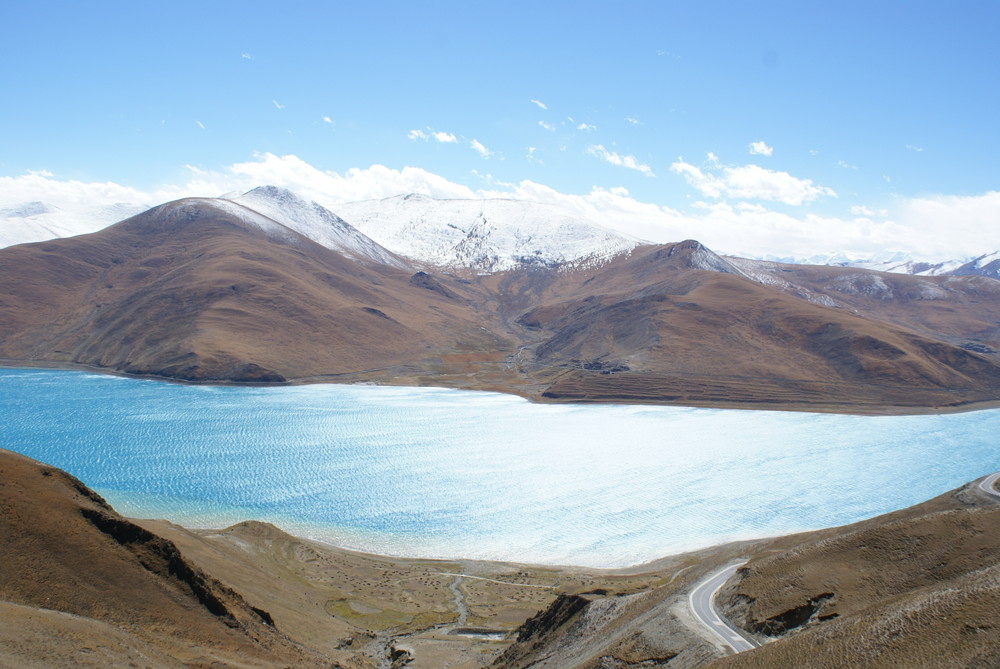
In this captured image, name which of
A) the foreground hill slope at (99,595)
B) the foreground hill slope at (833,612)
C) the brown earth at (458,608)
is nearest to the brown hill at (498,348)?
the brown earth at (458,608)

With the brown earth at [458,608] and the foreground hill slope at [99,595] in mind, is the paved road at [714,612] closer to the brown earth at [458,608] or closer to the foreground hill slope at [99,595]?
the brown earth at [458,608]

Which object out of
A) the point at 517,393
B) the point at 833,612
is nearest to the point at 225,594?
the point at 833,612

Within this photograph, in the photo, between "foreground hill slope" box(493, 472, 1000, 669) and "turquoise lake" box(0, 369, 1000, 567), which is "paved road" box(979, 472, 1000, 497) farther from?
"foreground hill slope" box(493, 472, 1000, 669)

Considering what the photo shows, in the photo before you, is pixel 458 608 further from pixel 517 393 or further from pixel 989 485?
pixel 517 393

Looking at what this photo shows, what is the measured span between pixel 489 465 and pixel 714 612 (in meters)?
54.1

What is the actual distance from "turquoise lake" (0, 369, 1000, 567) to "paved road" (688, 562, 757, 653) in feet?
68.7

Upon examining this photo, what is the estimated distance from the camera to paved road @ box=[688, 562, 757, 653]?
28.3 meters

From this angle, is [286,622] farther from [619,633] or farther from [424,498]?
[424,498]

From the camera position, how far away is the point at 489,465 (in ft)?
278

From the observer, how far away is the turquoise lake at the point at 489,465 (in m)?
64.1

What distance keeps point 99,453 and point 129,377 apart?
68.3m

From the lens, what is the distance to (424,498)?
235 ft

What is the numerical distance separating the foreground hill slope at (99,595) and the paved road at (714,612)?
18.7m

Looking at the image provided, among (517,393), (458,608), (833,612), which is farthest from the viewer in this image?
(517,393)
